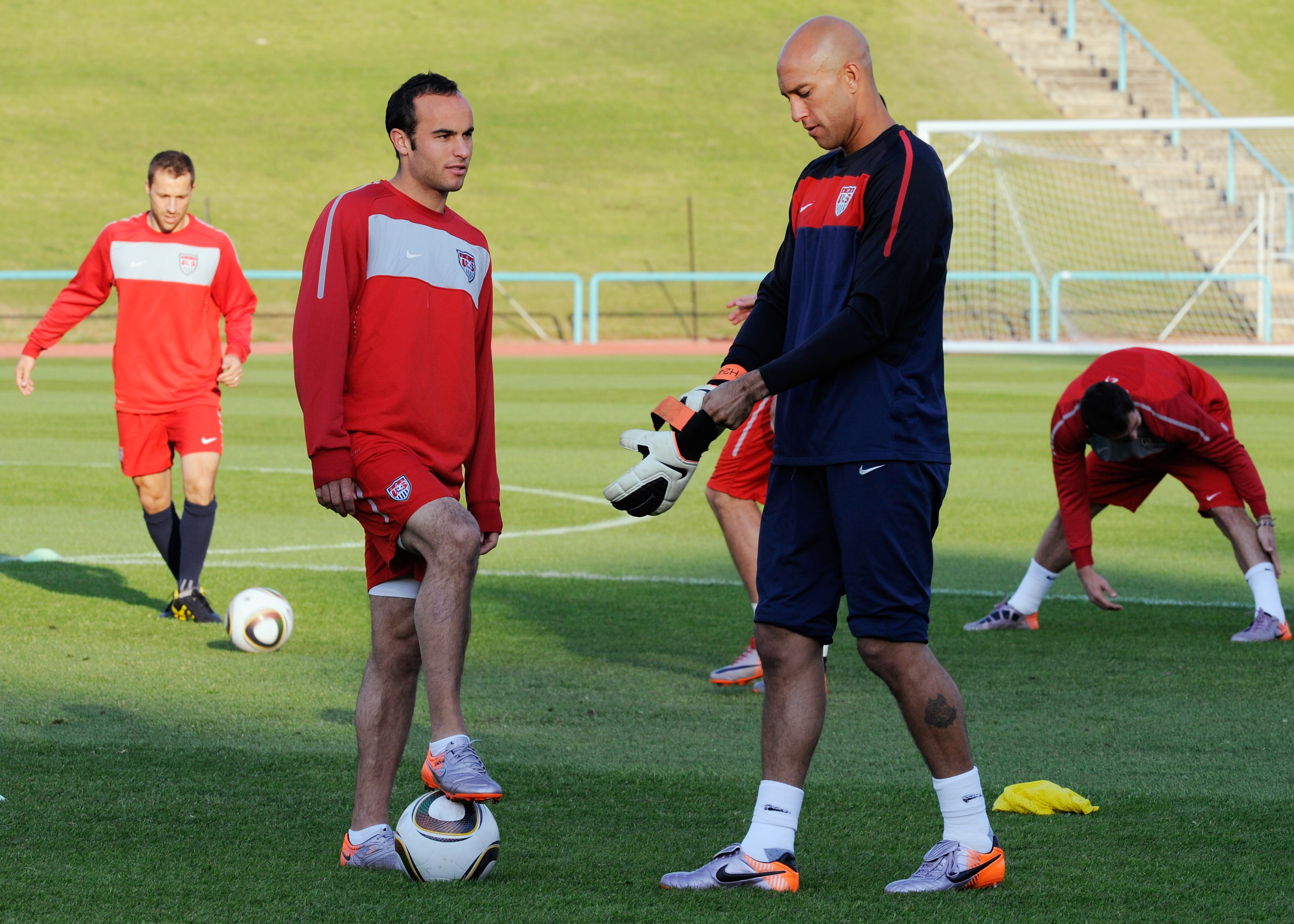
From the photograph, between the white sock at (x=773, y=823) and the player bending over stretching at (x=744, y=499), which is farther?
the player bending over stretching at (x=744, y=499)

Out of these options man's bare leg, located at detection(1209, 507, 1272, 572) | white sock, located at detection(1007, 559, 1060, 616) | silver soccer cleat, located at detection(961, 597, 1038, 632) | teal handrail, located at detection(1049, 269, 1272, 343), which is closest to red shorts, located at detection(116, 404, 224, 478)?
silver soccer cleat, located at detection(961, 597, 1038, 632)

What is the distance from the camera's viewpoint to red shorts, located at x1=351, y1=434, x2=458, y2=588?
4.04 m

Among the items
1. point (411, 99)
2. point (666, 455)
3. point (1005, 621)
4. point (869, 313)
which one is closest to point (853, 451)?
point (869, 313)

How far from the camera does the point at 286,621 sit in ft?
22.9

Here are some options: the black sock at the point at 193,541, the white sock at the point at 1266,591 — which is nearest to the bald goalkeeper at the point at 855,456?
the white sock at the point at 1266,591

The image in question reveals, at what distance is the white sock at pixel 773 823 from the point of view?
154 inches

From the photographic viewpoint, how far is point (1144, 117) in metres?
43.2

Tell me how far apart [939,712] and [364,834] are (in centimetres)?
144

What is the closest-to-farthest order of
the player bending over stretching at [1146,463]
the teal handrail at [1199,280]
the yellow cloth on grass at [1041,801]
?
1. the yellow cloth on grass at [1041,801]
2. the player bending over stretching at [1146,463]
3. the teal handrail at [1199,280]

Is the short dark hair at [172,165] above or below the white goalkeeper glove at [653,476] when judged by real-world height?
above

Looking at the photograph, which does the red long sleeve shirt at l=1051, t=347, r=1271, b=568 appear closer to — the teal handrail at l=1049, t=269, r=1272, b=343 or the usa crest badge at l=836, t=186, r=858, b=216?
the usa crest badge at l=836, t=186, r=858, b=216

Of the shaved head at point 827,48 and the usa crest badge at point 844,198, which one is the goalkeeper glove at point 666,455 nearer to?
the usa crest badge at point 844,198

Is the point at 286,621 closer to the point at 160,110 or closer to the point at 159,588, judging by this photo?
the point at 159,588

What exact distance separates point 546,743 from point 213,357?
351 centimetres
